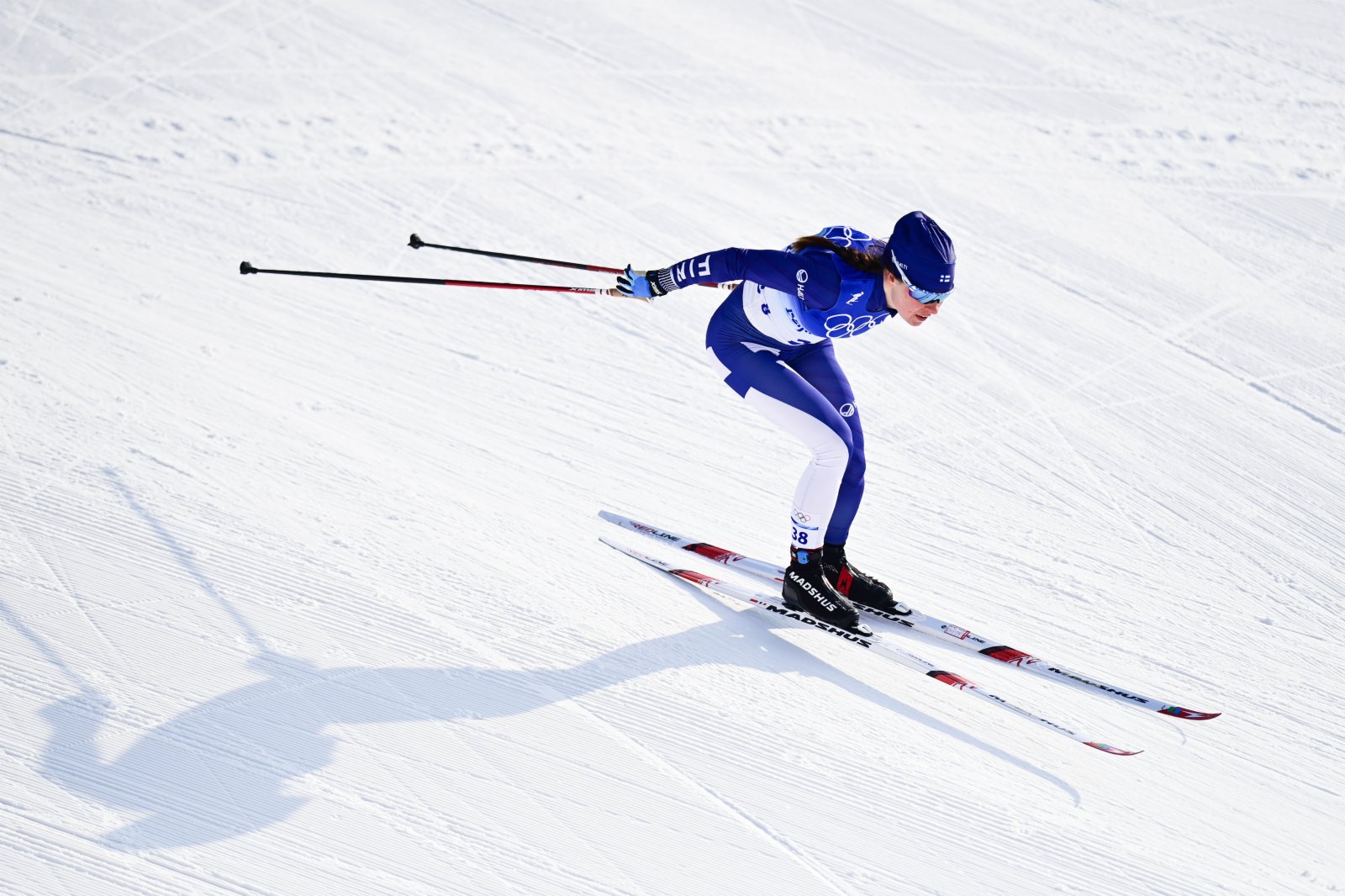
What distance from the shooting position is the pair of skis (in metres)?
3.97

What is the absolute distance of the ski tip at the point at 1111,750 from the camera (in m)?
3.79

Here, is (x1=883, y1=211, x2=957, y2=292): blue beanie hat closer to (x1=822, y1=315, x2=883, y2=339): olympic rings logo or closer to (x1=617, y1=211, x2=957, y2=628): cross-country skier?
(x1=617, y1=211, x2=957, y2=628): cross-country skier

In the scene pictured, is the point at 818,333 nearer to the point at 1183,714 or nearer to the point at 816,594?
the point at 816,594

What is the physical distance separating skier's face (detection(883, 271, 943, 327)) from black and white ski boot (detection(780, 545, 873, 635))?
3.05 feet

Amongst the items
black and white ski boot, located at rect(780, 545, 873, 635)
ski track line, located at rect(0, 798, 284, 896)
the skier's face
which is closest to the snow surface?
ski track line, located at rect(0, 798, 284, 896)

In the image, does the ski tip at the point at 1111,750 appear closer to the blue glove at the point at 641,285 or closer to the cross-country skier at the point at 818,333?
the cross-country skier at the point at 818,333

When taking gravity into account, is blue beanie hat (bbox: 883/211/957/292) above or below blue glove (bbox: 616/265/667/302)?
above

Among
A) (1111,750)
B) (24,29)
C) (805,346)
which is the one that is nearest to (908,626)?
(1111,750)

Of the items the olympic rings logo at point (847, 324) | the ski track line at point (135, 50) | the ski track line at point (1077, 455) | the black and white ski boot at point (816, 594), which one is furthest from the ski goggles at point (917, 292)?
the ski track line at point (135, 50)

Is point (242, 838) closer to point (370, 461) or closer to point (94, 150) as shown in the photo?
point (370, 461)

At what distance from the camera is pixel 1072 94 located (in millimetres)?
8625

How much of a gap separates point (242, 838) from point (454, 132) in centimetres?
547

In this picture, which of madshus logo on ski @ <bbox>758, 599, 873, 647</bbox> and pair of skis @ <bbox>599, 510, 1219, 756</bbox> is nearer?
pair of skis @ <bbox>599, 510, 1219, 756</bbox>

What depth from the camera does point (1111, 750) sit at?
379 centimetres
